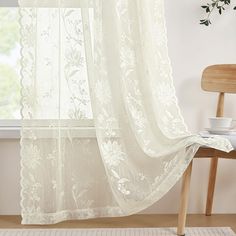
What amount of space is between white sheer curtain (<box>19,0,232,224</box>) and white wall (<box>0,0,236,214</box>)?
0.85 ft

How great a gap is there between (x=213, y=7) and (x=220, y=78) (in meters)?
0.42

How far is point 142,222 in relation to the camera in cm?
302

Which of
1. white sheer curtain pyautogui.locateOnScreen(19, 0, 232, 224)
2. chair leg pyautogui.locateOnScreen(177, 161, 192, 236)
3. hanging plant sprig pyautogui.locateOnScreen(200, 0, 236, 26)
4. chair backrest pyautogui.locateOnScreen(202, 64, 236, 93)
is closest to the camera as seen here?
chair leg pyautogui.locateOnScreen(177, 161, 192, 236)

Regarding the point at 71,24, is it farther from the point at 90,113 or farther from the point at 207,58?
the point at 207,58

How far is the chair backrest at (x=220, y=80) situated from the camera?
3.01m

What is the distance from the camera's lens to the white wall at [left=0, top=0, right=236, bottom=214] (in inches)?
124

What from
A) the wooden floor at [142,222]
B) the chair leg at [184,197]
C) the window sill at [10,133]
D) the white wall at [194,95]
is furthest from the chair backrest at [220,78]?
the window sill at [10,133]

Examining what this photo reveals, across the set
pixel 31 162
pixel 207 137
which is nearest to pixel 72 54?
pixel 31 162

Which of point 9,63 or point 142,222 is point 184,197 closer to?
point 142,222

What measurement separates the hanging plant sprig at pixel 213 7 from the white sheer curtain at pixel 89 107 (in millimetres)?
350

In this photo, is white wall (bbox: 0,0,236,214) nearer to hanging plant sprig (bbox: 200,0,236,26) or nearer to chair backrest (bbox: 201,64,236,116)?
hanging plant sprig (bbox: 200,0,236,26)

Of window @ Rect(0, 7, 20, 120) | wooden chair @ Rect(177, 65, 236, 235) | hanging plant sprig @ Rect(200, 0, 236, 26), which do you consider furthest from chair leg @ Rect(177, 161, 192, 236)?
window @ Rect(0, 7, 20, 120)

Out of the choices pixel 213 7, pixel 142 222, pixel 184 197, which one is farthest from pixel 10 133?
pixel 213 7

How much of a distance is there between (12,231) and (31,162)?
0.35 meters
